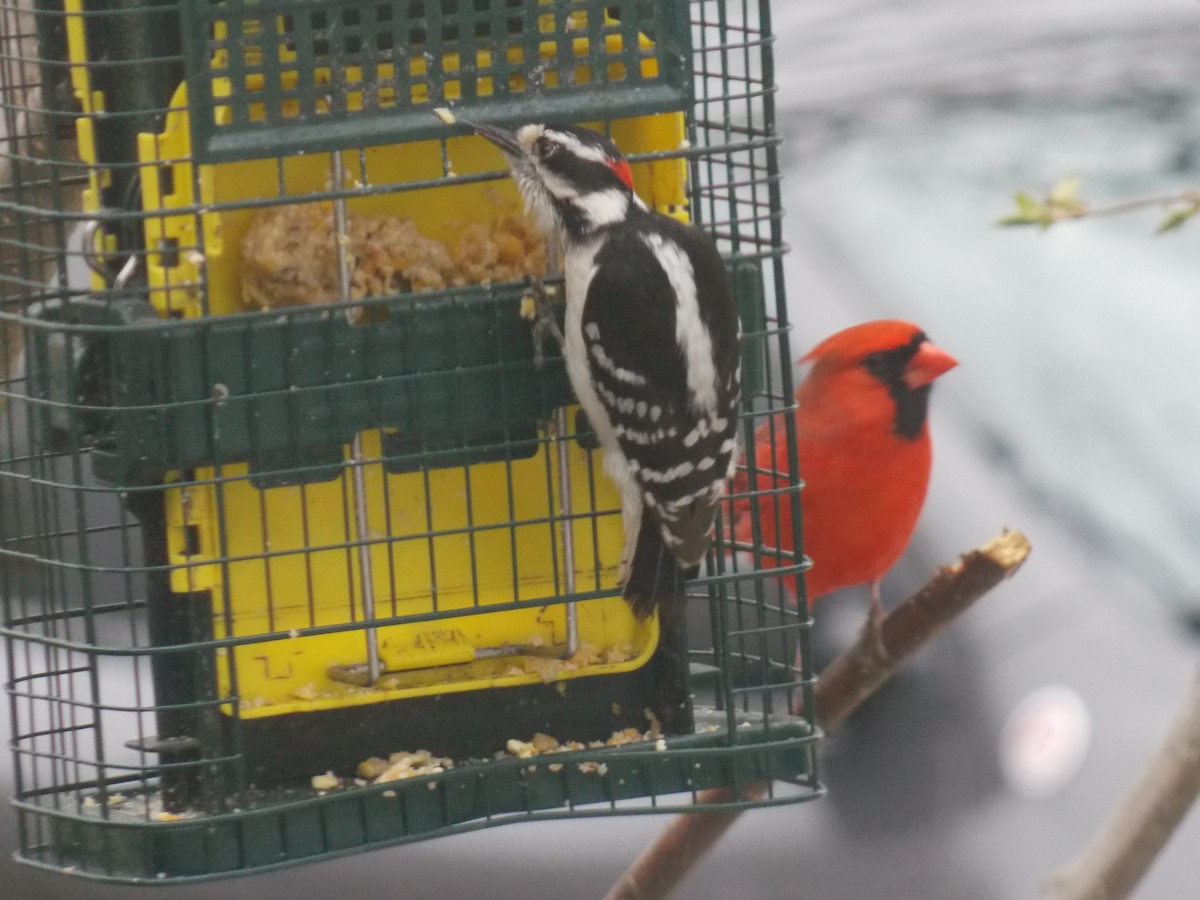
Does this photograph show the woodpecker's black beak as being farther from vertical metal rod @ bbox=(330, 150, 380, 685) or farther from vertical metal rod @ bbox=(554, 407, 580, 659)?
vertical metal rod @ bbox=(554, 407, 580, 659)

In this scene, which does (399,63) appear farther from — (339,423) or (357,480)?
(357,480)

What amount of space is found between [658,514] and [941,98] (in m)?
3.09

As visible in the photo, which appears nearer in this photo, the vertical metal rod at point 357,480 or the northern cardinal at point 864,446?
the vertical metal rod at point 357,480

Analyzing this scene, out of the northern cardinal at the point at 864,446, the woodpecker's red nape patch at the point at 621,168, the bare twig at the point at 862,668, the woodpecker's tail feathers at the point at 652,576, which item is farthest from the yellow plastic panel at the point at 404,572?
the northern cardinal at the point at 864,446

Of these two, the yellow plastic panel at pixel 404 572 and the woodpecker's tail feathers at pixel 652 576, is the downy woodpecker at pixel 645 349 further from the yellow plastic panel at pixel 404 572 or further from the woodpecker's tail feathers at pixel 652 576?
the yellow plastic panel at pixel 404 572

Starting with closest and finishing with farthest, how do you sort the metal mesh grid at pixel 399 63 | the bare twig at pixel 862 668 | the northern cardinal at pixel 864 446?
→ 1. the metal mesh grid at pixel 399 63
2. the bare twig at pixel 862 668
3. the northern cardinal at pixel 864 446

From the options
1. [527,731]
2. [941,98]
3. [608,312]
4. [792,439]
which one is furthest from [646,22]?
[941,98]

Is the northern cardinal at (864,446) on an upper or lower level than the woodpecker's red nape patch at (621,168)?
lower

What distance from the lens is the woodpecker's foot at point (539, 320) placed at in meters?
2.84

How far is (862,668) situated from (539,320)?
3.28ft

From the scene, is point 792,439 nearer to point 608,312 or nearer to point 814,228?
point 608,312

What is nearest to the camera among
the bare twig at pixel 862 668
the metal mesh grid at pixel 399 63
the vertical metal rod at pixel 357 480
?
the metal mesh grid at pixel 399 63

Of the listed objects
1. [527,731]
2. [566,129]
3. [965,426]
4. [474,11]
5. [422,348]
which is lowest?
[527,731]

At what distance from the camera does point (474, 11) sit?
A: 268cm
